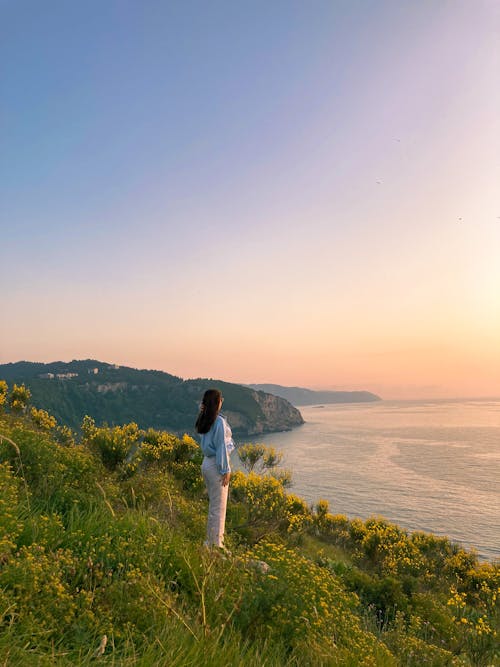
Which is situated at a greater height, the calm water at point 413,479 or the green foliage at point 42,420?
the green foliage at point 42,420

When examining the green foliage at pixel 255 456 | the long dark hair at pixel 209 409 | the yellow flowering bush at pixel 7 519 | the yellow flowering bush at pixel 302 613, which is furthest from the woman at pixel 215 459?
the green foliage at pixel 255 456

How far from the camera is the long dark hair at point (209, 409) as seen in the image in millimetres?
6273

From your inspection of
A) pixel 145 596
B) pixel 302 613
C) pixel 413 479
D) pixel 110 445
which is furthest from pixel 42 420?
pixel 413 479

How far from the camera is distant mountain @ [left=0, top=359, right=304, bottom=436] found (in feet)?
283

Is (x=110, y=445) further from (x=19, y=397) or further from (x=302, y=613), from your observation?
(x=302, y=613)

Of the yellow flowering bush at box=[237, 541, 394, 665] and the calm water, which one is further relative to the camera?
the calm water

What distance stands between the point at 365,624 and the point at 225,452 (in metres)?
2.69

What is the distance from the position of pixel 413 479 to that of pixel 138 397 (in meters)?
79.7

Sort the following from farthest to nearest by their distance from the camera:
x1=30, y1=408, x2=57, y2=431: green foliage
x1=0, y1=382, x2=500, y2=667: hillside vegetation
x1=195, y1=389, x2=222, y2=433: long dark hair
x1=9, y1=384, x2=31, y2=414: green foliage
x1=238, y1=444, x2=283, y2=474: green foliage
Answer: x1=238, y1=444, x2=283, y2=474: green foliage < x1=9, y1=384, x2=31, y2=414: green foliage < x1=30, y1=408, x2=57, y2=431: green foliage < x1=195, y1=389, x2=222, y2=433: long dark hair < x1=0, y1=382, x2=500, y2=667: hillside vegetation

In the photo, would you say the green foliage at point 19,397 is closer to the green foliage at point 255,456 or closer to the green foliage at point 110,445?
the green foliage at point 110,445

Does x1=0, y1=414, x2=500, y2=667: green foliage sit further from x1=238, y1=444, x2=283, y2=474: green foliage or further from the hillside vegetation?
x1=238, y1=444, x2=283, y2=474: green foliage

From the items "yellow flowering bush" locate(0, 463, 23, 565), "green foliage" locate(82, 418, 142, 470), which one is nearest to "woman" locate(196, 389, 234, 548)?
"yellow flowering bush" locate(0, 463, 23, 565)

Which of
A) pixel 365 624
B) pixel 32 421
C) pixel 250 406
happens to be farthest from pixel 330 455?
pixel 365 624

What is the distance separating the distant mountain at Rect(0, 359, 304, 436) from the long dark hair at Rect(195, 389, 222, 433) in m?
71.7
